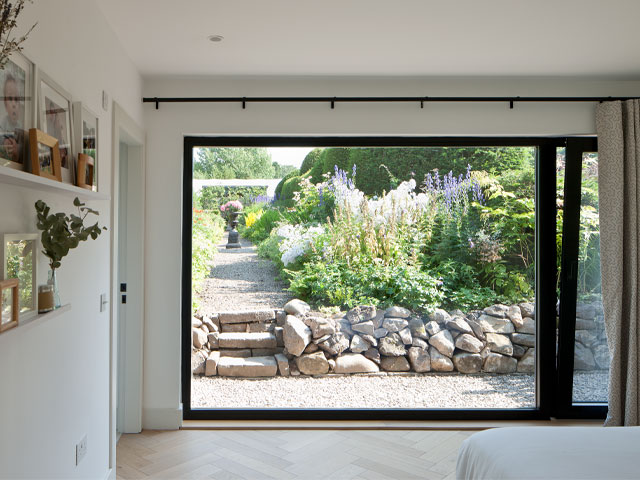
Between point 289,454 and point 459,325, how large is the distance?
1559 mm

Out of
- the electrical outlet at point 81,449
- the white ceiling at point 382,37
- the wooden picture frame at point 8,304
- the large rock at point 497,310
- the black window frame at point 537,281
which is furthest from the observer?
the large rock at point 497,310

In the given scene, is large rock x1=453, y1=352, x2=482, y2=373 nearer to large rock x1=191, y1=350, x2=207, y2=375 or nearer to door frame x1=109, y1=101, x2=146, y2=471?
large rock x1=191, y1=350, x2=207, y2=375

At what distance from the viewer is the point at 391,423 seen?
3.58 meters

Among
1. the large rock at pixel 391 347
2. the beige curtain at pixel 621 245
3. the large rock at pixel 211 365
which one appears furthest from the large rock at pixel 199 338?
the beige curtain at pixel 621 245

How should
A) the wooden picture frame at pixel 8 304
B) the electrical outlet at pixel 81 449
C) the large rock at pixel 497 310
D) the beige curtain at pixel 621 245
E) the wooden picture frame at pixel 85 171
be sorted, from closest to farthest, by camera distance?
1. the wooden picture frame at pixel 8 304
2. the wooden picture frame at pixel 85 171
3. the electrical outlet at pixel 81 449
4. the beige curtain at pixel 621 245
5. the large rock at pixel 497 310

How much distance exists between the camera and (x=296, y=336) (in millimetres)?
3670

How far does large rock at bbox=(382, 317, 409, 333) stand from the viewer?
369cm

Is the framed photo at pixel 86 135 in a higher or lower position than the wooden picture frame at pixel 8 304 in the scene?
higher

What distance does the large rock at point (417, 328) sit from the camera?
3.70 metres

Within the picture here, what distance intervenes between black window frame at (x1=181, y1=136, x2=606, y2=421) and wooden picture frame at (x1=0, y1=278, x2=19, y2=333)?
221cm

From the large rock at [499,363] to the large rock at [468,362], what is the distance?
0.06 meters

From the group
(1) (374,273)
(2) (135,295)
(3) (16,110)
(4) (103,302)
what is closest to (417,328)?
(1) (374,273)

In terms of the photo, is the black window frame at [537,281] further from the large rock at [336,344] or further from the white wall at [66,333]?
the white wall at [66,333]

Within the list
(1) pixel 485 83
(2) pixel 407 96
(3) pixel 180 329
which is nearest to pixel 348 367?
(3) pixel 180 329
